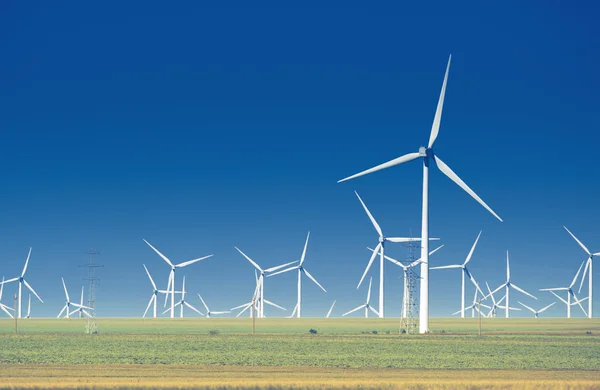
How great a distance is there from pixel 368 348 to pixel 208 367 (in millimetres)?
25918

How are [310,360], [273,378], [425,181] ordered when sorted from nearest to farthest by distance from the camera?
[273,378] < [310,360] < [425,181]

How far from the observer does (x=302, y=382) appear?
6084 centimetres

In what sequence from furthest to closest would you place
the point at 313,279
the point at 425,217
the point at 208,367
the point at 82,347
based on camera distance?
the point at 313,279
the point at 425,217
the point at 82,347
the point at 208,367

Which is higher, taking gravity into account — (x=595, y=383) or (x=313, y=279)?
(x=313, y=279)

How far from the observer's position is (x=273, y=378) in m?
63.8

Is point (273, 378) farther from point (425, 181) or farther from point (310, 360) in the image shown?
point (425, 181)

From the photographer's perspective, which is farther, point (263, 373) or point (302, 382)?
point (263, 373)

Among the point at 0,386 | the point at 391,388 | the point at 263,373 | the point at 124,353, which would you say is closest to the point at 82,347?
the point at 124,353

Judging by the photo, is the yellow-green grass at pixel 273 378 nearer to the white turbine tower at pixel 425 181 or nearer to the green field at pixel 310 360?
the green field at pixel 310 360

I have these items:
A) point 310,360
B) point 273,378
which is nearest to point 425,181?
point 310,360

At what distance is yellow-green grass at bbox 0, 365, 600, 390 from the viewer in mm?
59312

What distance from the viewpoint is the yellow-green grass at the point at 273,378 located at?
59312 mm

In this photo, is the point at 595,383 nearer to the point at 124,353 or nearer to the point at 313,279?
the point at 124,353

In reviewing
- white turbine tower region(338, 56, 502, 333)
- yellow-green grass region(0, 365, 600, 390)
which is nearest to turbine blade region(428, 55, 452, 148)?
white turbine tower region(338, 56, 502, 333)
